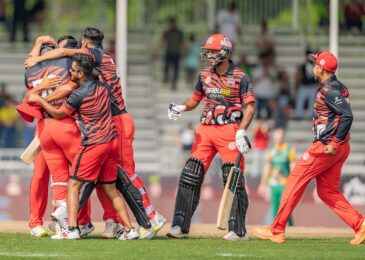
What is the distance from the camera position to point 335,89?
13.9 m

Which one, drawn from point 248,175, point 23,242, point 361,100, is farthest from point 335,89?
point 361,100

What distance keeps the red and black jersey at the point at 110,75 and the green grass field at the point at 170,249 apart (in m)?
1.50

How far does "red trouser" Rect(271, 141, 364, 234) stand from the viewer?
1399cm

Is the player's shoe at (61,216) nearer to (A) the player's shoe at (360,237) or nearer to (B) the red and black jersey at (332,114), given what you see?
(B) the red and black jersey at (332,114)

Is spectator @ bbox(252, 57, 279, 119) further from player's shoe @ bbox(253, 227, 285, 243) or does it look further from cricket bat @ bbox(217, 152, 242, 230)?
cricket bat @ bbox(217, 152, 242, 230)

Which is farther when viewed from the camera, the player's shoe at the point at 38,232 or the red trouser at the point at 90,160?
the player's shoe at the point at 38,232

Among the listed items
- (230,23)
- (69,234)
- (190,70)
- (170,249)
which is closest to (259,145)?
(190,70)

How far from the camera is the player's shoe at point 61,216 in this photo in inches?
544

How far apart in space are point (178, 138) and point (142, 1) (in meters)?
7.54

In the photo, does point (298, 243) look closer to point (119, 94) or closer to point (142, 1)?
point (119, 94)

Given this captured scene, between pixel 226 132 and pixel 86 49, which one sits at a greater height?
pixel 86 49

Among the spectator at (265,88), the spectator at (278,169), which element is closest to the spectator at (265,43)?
the spectator at (265,88)

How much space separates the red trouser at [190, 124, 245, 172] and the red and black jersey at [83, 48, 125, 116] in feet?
3.14

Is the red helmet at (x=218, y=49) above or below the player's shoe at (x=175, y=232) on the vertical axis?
above
